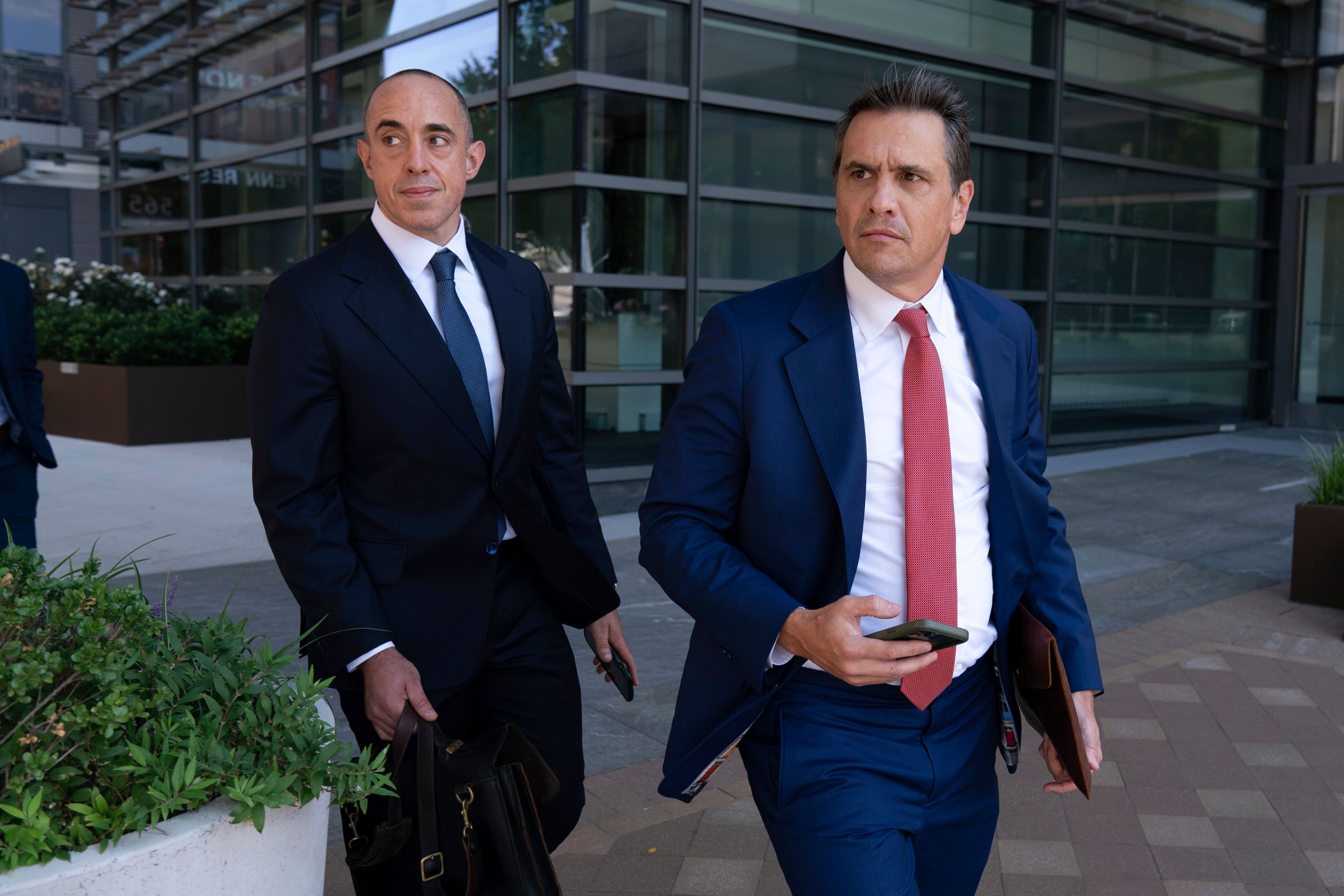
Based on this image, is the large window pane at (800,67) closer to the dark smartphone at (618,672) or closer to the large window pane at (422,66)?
the large window pane at (422,66)

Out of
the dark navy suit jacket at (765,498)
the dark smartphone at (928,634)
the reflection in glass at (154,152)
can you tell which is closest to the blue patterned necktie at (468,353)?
the dark navy suit jacket at (765,498)

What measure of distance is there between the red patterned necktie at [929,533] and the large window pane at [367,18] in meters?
8.13

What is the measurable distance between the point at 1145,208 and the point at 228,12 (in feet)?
34.2

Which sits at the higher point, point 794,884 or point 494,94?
point 494,94

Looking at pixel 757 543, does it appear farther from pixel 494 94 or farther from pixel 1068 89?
pixel 1068 89

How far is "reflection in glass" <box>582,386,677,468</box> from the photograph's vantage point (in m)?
8.71

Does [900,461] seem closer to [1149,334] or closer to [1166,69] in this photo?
[1149,334]

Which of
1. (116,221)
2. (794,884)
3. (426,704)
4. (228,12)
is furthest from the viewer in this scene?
(116,221)

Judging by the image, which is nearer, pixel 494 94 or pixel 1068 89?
pixel 494 94

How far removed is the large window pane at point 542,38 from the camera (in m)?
8.31

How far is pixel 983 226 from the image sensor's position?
1117cm

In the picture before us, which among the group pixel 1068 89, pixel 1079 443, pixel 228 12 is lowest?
pixel 1079 443

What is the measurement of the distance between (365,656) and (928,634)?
114 cm

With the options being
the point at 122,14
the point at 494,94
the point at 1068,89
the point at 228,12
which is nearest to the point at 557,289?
the point at 494,94
